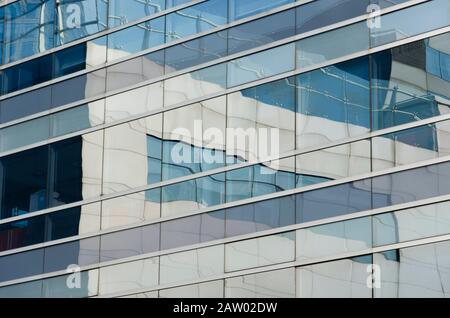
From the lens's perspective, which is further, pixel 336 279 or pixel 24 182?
pixel 24 182

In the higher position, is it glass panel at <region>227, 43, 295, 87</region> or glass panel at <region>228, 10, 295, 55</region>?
Result: glass panel at <region>228, 10, 295, 55</region>

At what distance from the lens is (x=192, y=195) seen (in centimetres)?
3055

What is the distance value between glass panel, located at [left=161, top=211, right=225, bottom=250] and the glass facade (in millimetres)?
45

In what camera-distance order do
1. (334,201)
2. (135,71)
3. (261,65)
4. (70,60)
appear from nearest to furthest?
(334,201), (261,65), (135,71), (70,60)

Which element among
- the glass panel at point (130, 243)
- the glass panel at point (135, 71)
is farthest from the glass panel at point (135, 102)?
the glass panel at point (130, 243)

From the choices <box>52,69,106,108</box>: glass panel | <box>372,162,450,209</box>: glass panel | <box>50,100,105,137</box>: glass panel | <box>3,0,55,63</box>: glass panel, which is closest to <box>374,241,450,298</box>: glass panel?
<box>372,162,450,209</box>: glass panel

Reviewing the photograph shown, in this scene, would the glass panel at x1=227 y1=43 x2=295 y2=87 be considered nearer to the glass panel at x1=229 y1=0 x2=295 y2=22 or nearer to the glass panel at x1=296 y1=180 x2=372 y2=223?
the glass panel at x1=229 y1=0 x2=295 y2=22

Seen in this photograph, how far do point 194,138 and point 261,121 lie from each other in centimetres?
202

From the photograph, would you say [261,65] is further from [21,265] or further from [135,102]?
[21,265]

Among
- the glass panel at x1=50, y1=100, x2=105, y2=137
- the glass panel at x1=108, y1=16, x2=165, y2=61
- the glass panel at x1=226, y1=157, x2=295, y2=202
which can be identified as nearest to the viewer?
the glass panel at x1=226, y1=157, x2=295, y2=202

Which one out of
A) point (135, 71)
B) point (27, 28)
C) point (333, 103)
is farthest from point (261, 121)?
point (27, 28)

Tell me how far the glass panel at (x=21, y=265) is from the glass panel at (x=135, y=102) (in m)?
4.02

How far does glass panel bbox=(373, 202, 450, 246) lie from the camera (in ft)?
85.7

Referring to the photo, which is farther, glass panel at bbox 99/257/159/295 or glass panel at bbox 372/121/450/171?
glass panel at bbox 99/257/159/295
